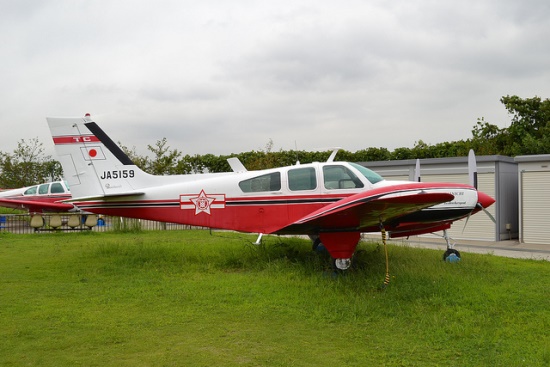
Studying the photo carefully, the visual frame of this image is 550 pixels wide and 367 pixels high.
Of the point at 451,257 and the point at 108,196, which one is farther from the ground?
the point at 108,196

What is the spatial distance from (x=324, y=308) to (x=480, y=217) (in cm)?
1069

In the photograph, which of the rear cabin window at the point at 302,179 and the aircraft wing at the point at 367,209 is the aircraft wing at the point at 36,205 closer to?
the rear cabin window at the point at 302,179

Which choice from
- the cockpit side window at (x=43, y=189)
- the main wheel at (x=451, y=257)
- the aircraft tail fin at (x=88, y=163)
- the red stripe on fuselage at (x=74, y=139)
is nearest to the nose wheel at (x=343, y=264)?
the main wheel at (x=451, y=257)

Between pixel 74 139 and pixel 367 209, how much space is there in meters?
6.77

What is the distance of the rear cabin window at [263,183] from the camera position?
8516 mm

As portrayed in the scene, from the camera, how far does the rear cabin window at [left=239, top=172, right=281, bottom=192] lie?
27.9 feet

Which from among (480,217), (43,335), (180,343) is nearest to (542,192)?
(480,217)

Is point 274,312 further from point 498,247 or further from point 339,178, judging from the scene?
point 498,247

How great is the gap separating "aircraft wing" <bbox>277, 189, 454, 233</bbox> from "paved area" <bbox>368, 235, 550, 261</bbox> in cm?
537

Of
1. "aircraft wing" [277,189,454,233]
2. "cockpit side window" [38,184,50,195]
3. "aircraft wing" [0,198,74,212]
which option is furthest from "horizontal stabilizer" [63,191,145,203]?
"cockpit side window" [38,184,50,195]

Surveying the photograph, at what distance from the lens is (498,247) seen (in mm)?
12875

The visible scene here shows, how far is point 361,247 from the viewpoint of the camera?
1085 centimetres

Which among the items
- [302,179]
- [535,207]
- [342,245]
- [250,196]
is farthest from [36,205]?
[535,207]

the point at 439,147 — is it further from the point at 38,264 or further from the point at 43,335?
the point at 43,335
